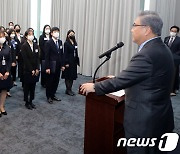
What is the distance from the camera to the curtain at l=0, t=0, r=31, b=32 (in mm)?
9305

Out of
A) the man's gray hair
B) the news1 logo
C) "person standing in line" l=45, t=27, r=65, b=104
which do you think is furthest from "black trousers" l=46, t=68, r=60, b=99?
the man's gray hair

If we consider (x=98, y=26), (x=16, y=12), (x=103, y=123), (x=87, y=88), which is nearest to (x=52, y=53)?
(x=98, y=26)

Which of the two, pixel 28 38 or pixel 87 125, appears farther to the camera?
pixel 28 38

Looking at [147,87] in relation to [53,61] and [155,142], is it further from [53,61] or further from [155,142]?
[53,61]

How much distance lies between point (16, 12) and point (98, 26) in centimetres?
372

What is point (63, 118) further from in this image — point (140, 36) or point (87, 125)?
point (140, 36)

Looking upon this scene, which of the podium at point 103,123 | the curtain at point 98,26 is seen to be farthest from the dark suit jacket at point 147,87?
the curtain at point 98,26

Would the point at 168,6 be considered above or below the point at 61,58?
above

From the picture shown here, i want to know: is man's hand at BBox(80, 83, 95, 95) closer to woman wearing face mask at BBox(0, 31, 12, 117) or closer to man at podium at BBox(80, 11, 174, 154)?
man at podium at BBox(80, 11, 174, 154)

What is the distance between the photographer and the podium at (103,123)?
8.42 ft

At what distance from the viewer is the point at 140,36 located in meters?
2.11

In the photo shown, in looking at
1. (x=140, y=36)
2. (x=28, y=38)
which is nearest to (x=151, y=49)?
(x=140, y=36)

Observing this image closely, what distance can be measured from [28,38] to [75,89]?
1.98 m

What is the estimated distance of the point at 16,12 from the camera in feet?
31.4
